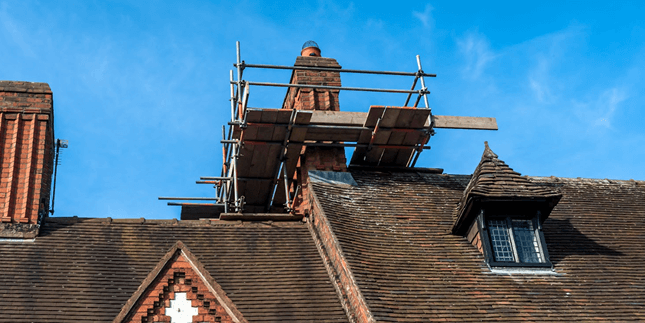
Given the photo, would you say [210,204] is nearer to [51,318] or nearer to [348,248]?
[348,248]

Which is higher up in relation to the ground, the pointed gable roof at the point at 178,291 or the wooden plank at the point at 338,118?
the wooden plank at the point at 338,118

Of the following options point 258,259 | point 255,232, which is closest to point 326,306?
point 258,259

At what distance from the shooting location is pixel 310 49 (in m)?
22.3

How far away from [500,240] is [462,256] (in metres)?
1.02

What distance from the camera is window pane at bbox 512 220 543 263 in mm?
15508

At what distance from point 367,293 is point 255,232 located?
4236 mm

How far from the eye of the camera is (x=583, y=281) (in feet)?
48.6

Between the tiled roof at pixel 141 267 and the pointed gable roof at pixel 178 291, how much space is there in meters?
1.20

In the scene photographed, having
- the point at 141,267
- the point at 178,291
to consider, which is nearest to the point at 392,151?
the point at 141,267

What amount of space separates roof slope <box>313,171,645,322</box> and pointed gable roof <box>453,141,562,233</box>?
746 mm

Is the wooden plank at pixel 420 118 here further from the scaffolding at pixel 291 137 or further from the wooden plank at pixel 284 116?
the wooden plank at pixel 284 116

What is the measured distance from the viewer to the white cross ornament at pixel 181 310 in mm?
11844

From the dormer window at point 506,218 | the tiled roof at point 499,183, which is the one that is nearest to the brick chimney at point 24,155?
the dormer window at point 506,218

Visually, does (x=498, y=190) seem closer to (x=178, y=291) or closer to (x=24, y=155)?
(x=178, y=291)
